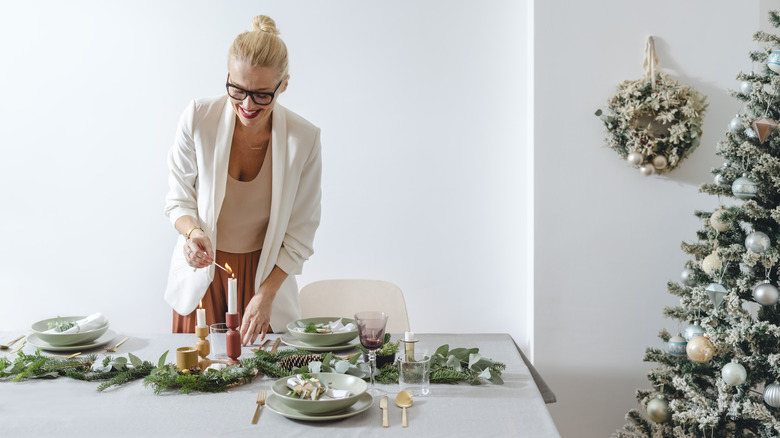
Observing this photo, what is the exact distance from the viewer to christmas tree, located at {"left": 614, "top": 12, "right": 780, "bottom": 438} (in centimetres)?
196

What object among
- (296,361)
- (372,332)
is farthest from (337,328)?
(372,332)

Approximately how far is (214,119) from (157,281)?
1354mm

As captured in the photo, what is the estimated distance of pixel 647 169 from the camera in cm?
279

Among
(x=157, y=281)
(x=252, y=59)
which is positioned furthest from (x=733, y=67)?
(x=157, y=281)

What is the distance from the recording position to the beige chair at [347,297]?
8.91 ft

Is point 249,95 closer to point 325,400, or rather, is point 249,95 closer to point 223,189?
point 223,189

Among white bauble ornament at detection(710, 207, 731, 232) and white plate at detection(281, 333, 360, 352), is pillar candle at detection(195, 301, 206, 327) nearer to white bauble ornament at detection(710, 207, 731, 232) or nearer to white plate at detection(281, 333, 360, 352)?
white plate at detection(281, 333, 360, 352)

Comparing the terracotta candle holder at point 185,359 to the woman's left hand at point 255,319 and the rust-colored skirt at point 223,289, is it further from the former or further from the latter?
the rust-colored skirt at point 223,289

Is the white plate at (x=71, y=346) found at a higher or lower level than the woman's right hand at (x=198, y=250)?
lower

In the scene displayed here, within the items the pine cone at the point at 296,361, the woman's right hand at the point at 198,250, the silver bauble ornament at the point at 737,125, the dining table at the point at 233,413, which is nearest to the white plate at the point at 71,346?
the dining table at the point at 233,413

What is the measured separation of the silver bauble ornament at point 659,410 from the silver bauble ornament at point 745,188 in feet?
2.27

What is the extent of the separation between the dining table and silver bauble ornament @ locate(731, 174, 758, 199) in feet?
2.82

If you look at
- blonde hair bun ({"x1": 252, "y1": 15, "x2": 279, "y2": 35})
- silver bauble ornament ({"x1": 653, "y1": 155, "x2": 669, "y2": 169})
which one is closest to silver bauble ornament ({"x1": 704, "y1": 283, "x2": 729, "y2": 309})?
silver bauble ornament ({"x1": 653, "y1": 155, "x2": 669, "y2": 169})

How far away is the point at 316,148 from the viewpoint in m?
2.32
